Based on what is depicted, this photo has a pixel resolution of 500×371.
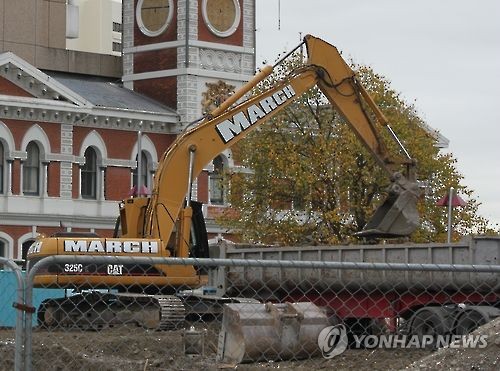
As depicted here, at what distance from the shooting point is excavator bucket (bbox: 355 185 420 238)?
2977 centimetres

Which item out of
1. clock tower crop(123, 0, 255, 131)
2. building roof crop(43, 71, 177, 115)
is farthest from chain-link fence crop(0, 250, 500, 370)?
clock tower crop(123, 0, 255, 131)

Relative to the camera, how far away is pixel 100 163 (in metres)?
59.7

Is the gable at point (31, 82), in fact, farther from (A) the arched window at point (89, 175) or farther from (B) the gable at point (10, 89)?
(A) the arched window at point (89, 175)

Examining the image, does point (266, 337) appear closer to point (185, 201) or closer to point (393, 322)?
point (393, 322)

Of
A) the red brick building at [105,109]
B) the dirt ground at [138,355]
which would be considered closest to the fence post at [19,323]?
Answer: the dirt ground at [138,355]

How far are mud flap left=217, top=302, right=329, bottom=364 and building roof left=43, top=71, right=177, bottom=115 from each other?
42497 millimetres

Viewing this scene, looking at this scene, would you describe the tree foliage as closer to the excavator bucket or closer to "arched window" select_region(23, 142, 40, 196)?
"arched window" select_region(23, 142, 40, 196)

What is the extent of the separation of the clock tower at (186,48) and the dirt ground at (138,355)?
39223mm

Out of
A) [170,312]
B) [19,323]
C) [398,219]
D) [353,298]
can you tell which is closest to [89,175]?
[398,219]

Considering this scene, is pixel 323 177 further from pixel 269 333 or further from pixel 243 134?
pixel 269 333

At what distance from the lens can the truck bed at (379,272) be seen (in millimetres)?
21203

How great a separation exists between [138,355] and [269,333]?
197 inches

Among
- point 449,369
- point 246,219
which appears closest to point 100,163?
point 246,219

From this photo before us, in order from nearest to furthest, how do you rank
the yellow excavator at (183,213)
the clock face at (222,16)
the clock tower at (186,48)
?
the yellow excavator at (183,213) < the clock tower at (186,48) < the clock face at (222,16)
